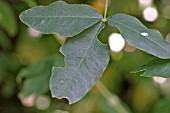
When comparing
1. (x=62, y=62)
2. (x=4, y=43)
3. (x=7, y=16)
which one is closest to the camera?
(x=62, y=62)

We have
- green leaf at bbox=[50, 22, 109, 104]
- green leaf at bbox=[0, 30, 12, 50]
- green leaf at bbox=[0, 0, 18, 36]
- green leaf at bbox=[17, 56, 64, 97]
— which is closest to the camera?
green leaf at bbox=[50, 22, 109, 104]

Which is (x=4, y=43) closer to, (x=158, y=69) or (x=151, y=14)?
(x=151, y=14)

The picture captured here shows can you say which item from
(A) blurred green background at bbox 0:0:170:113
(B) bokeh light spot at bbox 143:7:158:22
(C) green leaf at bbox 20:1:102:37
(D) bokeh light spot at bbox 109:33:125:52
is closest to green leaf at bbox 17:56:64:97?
(A) blurred green background at bbox 0:0:170:113

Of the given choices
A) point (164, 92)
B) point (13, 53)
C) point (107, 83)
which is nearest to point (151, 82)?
point (164, 92)

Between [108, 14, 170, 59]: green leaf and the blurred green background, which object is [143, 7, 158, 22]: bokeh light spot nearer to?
the blurred green background

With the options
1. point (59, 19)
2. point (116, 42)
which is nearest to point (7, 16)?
point (116, 42)

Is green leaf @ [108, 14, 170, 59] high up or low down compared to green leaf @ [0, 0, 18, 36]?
up
